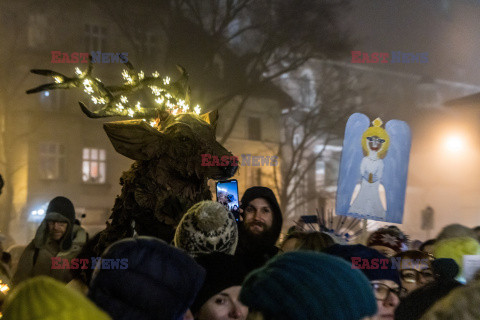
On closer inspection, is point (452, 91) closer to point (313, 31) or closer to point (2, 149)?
point (313, 31)

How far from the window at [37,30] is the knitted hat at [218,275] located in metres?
17.5

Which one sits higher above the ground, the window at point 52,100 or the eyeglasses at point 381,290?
the window at point 52,100

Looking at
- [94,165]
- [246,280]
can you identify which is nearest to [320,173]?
[94,165]

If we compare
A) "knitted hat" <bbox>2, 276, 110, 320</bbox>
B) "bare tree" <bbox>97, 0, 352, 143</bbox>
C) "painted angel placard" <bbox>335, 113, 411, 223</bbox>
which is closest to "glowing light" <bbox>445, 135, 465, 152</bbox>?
"bare tree" <bbox>97, 0, 352, 143</bbox>

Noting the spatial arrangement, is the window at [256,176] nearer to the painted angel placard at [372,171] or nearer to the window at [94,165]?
the window at [94,165]

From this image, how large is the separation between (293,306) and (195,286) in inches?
19.2

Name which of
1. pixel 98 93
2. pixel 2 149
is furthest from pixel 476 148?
pixel 98 93

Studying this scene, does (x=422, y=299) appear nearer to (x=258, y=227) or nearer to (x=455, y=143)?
(x=258, y=227)

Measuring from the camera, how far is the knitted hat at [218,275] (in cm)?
235

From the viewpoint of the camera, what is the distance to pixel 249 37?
58.5ft

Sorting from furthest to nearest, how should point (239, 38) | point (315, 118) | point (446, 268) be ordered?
point (315, 118) → point (239, 38) → point (446, 268)

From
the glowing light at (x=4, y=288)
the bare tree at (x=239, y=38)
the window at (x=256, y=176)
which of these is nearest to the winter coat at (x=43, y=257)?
the glowing light at (x=4, y=288)

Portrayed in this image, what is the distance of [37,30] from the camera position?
1792cm

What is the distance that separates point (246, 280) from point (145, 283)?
1.26 feet
